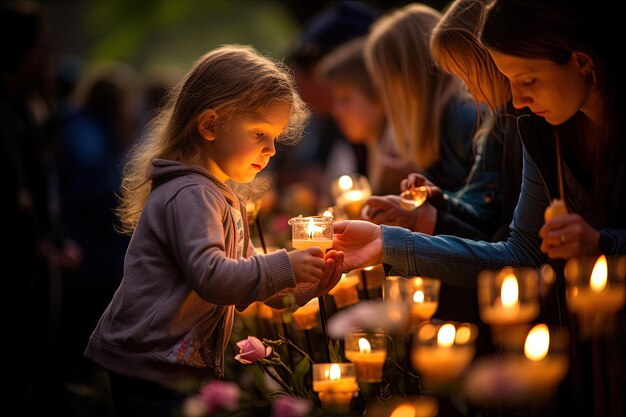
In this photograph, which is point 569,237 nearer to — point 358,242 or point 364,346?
point 364,346

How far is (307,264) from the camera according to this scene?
85.9 inches

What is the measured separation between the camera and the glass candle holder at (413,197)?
2807 millimetres

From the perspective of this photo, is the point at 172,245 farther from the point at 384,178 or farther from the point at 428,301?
the point at 384,178

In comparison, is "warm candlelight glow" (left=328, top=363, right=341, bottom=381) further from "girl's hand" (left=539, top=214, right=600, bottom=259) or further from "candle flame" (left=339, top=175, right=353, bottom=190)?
"candle flame" (left=339, top=175, right=353, bottom=190)

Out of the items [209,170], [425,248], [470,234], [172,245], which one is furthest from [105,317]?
[470,234]

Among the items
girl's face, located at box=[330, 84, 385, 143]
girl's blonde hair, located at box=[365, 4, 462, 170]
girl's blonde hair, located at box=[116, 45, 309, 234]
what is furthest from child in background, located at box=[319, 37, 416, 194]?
girl's blonde hair, located at box=[116, 45, 309, 234]

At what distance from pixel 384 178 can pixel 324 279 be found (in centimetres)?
194

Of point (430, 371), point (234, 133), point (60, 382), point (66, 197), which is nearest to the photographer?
point (430, 371)

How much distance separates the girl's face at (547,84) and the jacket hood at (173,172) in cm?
78

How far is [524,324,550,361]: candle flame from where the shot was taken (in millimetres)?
1835

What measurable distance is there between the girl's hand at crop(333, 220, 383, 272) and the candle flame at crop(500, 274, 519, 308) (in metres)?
0.59

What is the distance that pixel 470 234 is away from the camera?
3068mm

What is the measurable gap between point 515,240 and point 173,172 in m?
1.02

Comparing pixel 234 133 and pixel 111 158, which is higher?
pixel 234 133
